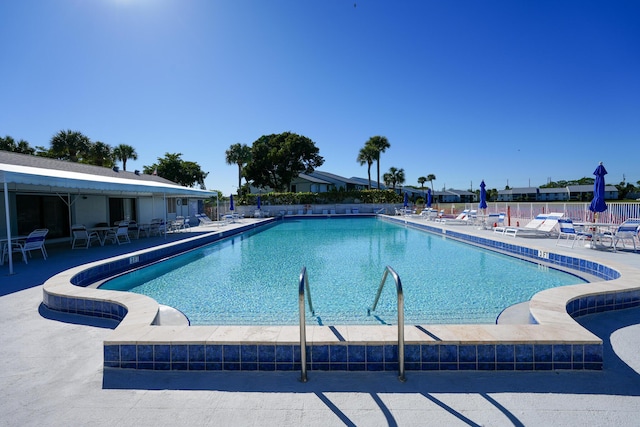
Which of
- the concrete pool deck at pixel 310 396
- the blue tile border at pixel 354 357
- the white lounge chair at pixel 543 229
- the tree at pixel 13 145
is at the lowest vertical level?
the concrete pool deck at pixel 310 396

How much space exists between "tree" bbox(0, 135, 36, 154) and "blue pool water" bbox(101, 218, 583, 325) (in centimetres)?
3184

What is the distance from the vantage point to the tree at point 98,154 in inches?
1181

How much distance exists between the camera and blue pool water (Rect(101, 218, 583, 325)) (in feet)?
15.1

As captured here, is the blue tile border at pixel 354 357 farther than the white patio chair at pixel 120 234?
No

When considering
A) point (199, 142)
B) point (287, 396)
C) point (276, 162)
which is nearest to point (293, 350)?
point (287, 396)

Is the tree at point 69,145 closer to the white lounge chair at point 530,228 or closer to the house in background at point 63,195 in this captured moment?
the house in background at point 63,195

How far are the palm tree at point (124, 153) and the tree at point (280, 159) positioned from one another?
13899 mm

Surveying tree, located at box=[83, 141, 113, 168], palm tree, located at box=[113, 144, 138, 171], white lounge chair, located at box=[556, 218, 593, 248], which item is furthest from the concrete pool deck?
palm tree, located at box=[113, 144, 138, 171]

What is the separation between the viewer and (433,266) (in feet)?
25.6

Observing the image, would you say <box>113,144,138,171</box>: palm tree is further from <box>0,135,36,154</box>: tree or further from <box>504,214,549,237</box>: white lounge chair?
<box>504,214,549,237</box>: white lounge chair

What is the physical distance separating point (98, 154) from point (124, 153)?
711 cm

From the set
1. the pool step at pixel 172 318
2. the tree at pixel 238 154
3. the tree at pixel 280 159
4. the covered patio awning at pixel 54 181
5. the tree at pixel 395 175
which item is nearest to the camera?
the pool step at pixel 172 318

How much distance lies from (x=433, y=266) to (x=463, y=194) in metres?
68.8

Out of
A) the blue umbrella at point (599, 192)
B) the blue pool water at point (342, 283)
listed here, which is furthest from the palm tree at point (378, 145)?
the blue umbrella at point (599, 192)
